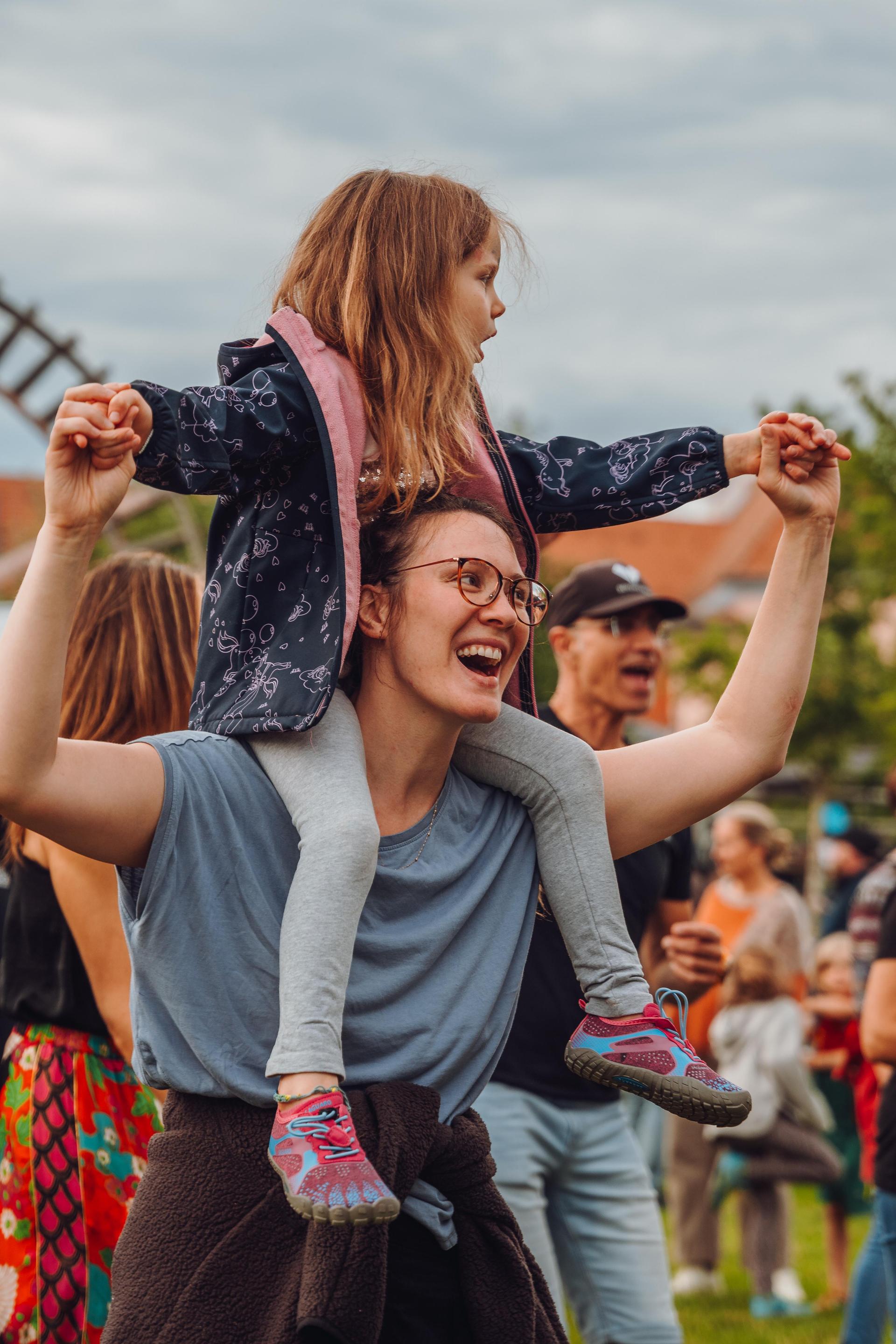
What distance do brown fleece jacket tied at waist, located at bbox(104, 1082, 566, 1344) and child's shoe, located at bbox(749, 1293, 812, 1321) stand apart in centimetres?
529

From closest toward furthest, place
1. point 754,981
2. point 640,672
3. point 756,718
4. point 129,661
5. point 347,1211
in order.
→ point 347,1211 → point 756,718 → point 129,661 → point 640,672 → point 754,981

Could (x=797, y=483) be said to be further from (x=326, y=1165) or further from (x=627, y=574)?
(x=627, y=574)

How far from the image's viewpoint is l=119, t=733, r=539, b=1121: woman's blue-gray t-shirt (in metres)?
2.05

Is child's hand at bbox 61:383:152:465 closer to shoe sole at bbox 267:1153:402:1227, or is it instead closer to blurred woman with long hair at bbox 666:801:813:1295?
shoe sole at bbox 267:1153:402:1227

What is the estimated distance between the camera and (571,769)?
2.27 meters

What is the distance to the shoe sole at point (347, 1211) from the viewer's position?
179 centimetres

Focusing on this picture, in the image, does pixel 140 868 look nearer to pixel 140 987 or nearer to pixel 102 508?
pixel 140 987

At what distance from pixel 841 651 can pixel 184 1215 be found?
84.5ft

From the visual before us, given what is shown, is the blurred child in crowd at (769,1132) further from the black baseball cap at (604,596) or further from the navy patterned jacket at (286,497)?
the navy patterned jacket at (286,497)

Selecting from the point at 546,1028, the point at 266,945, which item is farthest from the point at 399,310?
the point at 546,1028

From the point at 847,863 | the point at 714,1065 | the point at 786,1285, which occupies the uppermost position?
the point at 847,863

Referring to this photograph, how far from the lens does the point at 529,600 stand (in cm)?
227

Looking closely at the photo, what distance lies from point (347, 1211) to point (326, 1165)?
0.24 ft

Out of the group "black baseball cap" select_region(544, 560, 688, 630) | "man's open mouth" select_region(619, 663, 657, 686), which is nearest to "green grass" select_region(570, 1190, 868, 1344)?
"man's open mouth" select_region(619, 663, 657, 686)
